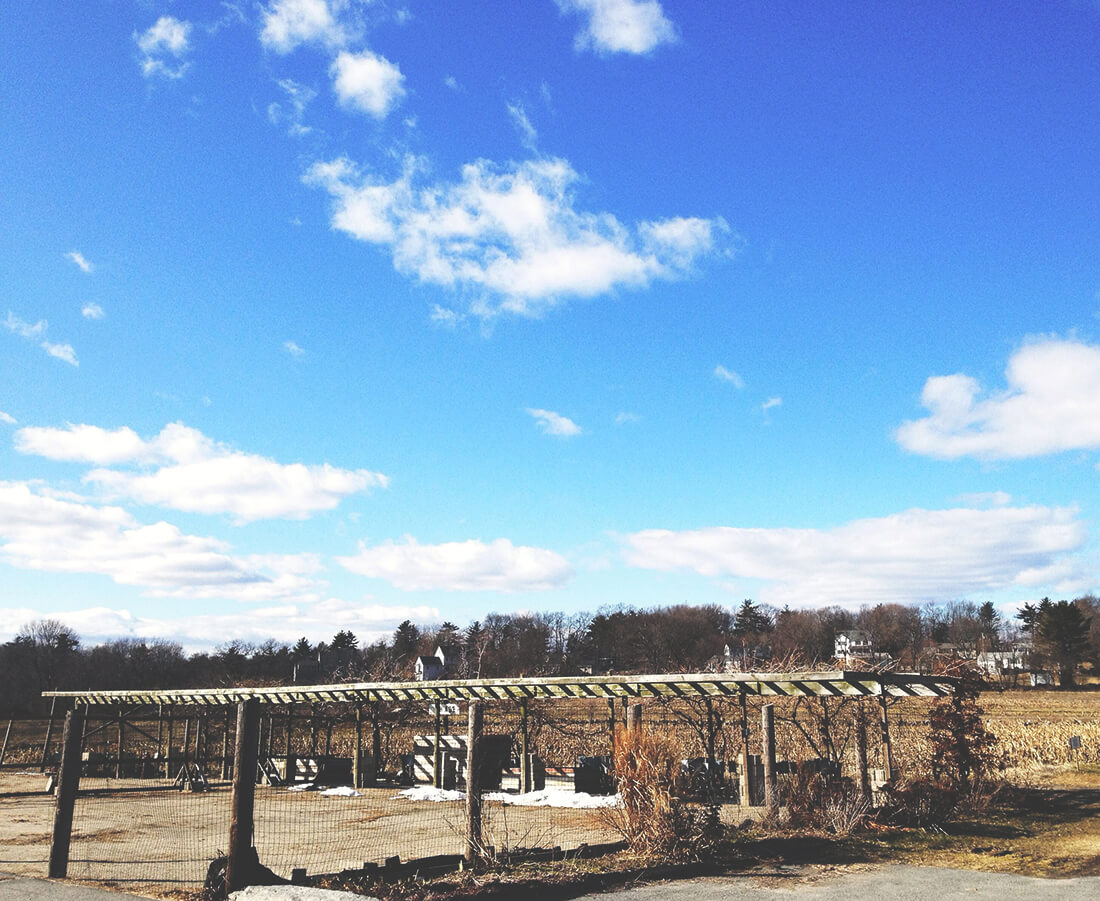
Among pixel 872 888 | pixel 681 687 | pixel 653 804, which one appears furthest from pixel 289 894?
pixel 681 687

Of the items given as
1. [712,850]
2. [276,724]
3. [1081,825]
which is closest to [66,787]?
[712,850]

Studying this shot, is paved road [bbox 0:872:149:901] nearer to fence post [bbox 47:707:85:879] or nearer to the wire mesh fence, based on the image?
fence post [bbox 47:707:85:879]

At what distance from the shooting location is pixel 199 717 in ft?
98.2

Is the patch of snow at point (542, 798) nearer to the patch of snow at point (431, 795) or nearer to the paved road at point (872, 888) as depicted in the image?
the patch of snow at point (431, 795)

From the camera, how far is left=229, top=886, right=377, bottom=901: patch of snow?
340 inches

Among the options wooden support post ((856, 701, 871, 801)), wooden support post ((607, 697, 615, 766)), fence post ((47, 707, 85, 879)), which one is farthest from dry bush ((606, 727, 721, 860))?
fence post ((47, 707, 85, 879))

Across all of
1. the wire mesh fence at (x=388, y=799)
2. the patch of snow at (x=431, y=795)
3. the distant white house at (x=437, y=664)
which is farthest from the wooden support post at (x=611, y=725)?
the distant white house at (x=437, y=664)

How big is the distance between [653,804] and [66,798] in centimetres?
847

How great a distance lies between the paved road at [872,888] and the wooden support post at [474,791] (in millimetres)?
Result: 2091

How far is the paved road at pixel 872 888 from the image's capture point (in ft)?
32.6

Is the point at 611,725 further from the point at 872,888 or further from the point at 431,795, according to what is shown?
the point at 872,888

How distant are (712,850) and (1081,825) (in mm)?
8114

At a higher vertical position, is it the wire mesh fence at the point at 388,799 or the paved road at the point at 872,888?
the paved road at the point at 872,888

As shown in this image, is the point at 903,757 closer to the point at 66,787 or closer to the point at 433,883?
the point at 433,883
